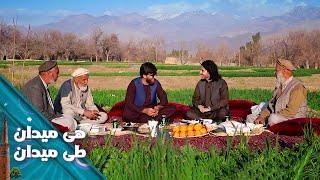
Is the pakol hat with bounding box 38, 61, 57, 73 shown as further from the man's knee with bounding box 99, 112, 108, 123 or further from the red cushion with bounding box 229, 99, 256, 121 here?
the red cushion with bounding box 229, 99, 256, 121

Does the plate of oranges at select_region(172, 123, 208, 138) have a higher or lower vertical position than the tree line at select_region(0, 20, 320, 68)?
lower

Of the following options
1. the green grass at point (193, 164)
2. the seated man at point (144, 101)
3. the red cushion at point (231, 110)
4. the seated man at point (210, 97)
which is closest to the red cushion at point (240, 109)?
the red cushion at point (231, 110)

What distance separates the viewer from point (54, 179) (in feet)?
9.66

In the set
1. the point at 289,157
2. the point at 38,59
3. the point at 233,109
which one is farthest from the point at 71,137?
the point at 38,59

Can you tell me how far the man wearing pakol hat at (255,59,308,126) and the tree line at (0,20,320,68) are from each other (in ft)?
8.94

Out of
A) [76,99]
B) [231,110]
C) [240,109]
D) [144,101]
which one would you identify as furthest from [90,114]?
[240,109]

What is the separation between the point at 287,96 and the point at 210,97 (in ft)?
3.43

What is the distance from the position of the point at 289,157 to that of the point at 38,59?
662 cm

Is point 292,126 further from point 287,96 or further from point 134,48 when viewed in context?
point 134,48

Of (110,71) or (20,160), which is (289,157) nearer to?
(20,160)

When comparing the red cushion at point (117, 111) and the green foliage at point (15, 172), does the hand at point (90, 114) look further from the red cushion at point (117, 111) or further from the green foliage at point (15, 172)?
the green foliage at point (15, 172)

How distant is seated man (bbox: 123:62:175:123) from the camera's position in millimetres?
6961

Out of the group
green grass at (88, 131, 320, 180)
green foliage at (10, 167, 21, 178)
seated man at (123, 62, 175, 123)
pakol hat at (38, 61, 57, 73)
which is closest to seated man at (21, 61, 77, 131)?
pakol hat at (38, 61, 57, 73)

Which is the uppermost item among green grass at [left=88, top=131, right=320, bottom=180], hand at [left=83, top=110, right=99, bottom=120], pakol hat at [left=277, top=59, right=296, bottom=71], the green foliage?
pakol hat at [left=277, top=59, right=296, bottom=71]
